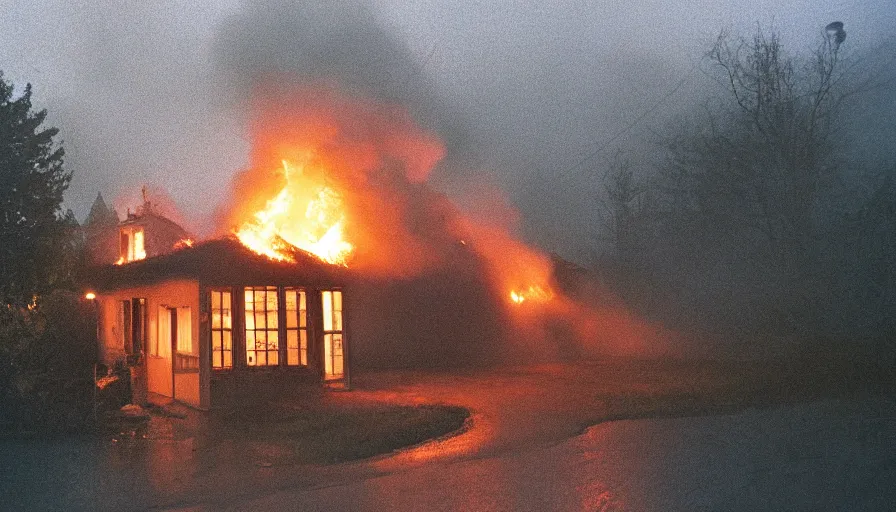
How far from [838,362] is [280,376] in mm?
14978

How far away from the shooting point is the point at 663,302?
33.8 metres

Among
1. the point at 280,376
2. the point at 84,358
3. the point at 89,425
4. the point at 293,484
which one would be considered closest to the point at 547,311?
the point at 280,376

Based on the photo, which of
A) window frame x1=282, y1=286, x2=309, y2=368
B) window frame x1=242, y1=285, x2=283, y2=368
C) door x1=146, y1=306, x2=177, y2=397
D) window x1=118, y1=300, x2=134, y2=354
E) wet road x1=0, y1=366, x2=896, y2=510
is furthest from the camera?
window x1=118, y1=300, x2=134, y2=354

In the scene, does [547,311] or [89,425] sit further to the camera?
[547,311]

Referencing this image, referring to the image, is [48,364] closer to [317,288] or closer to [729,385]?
[317,288]

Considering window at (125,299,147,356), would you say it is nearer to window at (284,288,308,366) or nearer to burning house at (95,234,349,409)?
burning house at (95,234,349,409)

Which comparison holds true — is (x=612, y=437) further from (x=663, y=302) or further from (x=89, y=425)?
(x=663, y=302)

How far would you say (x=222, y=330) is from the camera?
1459 cm

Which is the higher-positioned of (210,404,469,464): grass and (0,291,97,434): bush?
(0,291,97,434): bush

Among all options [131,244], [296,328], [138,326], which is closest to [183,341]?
[296,328]

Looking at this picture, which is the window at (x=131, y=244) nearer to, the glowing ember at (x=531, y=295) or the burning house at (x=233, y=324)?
the burning house at (x=233, y=324)

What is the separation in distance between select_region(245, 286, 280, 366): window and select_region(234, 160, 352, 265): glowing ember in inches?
146

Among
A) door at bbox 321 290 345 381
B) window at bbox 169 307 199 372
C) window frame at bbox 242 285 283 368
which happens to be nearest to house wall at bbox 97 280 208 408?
window at bbox 169 307 199 372

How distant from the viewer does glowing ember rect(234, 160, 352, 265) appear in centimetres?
2003
